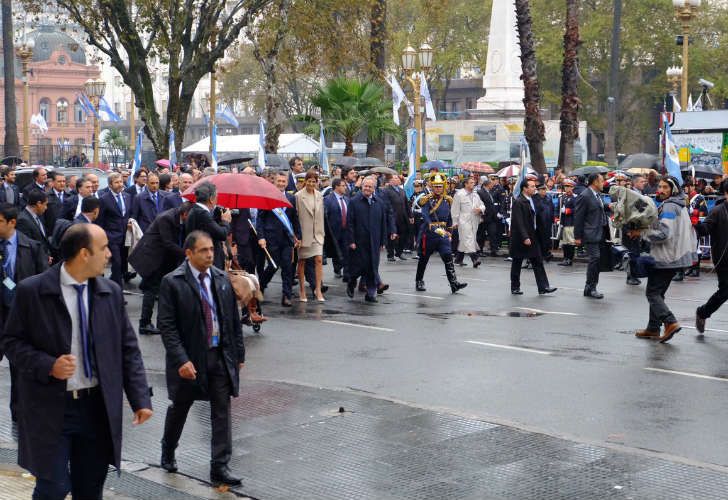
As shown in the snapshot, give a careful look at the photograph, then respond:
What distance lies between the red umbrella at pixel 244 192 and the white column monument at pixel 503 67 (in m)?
32.0

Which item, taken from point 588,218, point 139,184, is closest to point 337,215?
point 139,184

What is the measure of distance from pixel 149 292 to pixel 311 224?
3646mm

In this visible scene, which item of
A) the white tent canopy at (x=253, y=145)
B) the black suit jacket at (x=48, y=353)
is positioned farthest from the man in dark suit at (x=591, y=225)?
the white tent canopy at (x=253, y=145)

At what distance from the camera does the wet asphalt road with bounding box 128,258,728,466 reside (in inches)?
352

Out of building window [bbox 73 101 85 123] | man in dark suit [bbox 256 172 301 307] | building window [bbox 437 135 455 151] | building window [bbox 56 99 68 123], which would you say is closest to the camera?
man in dark suit [bbox 256 172 301 307]

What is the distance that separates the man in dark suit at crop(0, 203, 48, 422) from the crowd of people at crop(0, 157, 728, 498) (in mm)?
11

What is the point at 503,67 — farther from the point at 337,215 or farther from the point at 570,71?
the point at 337,215

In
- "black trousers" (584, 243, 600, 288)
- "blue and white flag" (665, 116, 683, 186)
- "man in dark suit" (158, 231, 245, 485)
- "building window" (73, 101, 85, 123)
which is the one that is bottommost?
"black trousers" (584, 243, 600, 288)

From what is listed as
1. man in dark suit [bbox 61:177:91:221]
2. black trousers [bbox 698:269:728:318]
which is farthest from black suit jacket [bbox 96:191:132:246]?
black trousers [bbox 698:269:728:318]

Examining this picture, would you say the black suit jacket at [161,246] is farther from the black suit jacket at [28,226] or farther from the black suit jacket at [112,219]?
the black suit jacket at [112,219]

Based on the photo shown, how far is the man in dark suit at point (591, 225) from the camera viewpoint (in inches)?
665

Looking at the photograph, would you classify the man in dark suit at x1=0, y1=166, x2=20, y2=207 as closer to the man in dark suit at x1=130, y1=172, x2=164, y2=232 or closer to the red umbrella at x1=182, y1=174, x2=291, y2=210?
the man in dark suit at x1=130, y1=172, x2=164, y2=232

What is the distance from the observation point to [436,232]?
17141mm

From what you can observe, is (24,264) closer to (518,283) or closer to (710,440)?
(710,440)
